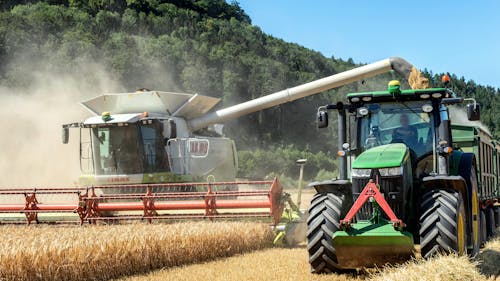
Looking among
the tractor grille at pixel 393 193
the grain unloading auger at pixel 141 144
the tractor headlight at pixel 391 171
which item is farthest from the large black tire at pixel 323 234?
the grain unloading auger at pixel 141 144

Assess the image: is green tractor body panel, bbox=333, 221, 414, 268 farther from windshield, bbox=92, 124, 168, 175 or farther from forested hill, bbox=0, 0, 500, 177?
forested hill, bbox=0, 0, 500, 177

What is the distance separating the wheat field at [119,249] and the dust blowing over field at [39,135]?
33.8ft

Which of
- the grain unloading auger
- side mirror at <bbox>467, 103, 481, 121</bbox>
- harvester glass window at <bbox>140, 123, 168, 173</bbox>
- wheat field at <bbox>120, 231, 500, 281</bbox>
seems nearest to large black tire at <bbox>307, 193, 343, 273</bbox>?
wheat field at <bbox>120, 231, 500, 281</bbox>

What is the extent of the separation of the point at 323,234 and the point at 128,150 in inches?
276

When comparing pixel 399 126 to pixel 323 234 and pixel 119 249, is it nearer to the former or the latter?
pixel 323 234

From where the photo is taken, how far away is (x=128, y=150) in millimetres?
11930

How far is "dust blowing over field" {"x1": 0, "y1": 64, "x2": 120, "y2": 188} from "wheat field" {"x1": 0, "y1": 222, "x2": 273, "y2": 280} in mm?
10307

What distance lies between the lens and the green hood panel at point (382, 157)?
546cm

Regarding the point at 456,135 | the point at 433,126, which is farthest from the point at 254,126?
the point at 433,126

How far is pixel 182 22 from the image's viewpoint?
218 feet

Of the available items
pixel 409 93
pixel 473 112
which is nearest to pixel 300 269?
pixel 409 93

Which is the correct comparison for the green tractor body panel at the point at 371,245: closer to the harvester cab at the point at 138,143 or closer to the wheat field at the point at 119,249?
→ the wheat field at the point at 119,249

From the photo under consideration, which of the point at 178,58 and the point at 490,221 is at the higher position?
the point at 178,58

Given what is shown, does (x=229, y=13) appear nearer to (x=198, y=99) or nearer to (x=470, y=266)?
(x=198, y=99)
